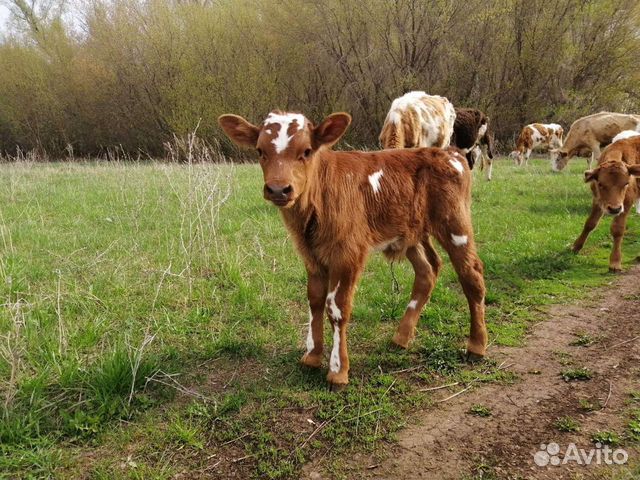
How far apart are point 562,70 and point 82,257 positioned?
2361 cm

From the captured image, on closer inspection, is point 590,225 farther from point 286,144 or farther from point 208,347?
point 208,347

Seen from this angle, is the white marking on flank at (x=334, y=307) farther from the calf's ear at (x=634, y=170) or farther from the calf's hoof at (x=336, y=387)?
the calf's ear at (x=634, y=170)

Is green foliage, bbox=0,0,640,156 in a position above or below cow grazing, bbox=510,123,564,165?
above

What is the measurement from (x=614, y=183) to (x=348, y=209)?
14.6ft

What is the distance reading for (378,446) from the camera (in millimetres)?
2855

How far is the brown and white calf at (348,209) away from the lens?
316cm

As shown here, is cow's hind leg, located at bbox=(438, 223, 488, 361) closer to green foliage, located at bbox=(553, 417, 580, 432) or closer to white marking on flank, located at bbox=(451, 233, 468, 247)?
white marking on flank, located at bbox=(451, 233, 468, 247)

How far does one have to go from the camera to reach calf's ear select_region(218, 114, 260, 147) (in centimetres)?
330

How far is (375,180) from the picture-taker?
3.73 meters

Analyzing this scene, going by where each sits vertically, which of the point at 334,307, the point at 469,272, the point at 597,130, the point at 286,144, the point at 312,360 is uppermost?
the point at 597,130

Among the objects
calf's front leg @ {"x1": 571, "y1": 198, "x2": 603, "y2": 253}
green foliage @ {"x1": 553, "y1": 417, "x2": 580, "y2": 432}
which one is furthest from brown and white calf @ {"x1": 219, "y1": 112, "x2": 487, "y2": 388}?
calf's front leg @ {"x1": 571, "y1": 198, "x2": 603, "y2": 253}

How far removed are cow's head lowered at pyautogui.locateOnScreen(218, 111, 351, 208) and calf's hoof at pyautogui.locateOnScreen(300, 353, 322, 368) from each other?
1.37 metres

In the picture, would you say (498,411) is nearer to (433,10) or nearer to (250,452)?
(250,452)

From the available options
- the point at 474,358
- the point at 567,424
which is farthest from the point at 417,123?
the point at 567,424
